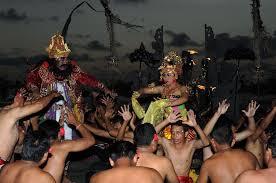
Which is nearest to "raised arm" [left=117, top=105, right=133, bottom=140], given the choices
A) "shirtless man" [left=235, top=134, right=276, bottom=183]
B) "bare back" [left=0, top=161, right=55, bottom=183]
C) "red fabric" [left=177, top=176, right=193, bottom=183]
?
"red fabric" [left=177, top=176, right=193, bottom=183]

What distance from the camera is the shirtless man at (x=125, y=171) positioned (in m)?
3.63

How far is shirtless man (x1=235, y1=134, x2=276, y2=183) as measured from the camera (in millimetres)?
3555

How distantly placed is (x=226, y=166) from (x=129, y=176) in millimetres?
1408

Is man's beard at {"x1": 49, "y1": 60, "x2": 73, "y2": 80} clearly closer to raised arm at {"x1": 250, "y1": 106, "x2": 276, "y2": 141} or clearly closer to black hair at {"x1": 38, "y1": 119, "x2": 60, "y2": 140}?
black hair at {"x1": 38, "y1": 119, "x2": 60, "y2": 140}

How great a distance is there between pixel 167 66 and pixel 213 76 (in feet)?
48.5

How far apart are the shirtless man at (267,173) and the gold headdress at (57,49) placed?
4.35m

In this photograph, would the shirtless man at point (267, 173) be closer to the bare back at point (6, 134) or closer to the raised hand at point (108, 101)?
the bare back at point (6, 134)

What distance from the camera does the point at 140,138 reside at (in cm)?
432

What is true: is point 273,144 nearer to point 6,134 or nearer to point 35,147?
point 35,147

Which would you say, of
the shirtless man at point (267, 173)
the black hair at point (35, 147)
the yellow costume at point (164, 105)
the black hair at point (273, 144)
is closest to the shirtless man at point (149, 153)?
the shirtless man at point (267, 173)

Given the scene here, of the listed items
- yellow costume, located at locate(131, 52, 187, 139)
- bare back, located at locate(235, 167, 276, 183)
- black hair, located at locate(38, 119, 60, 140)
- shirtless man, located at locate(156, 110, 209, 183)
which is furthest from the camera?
yellow costume, located at locate(131, 52, 187, 139)

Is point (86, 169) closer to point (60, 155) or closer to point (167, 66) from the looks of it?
point (167, 66)

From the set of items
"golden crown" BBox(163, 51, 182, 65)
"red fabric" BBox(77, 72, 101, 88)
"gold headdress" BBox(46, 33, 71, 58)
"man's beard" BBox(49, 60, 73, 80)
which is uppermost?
"gold headdress" BBox(46, 33, 71, 58)

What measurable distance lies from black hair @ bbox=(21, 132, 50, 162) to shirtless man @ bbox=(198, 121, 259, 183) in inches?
74.0
